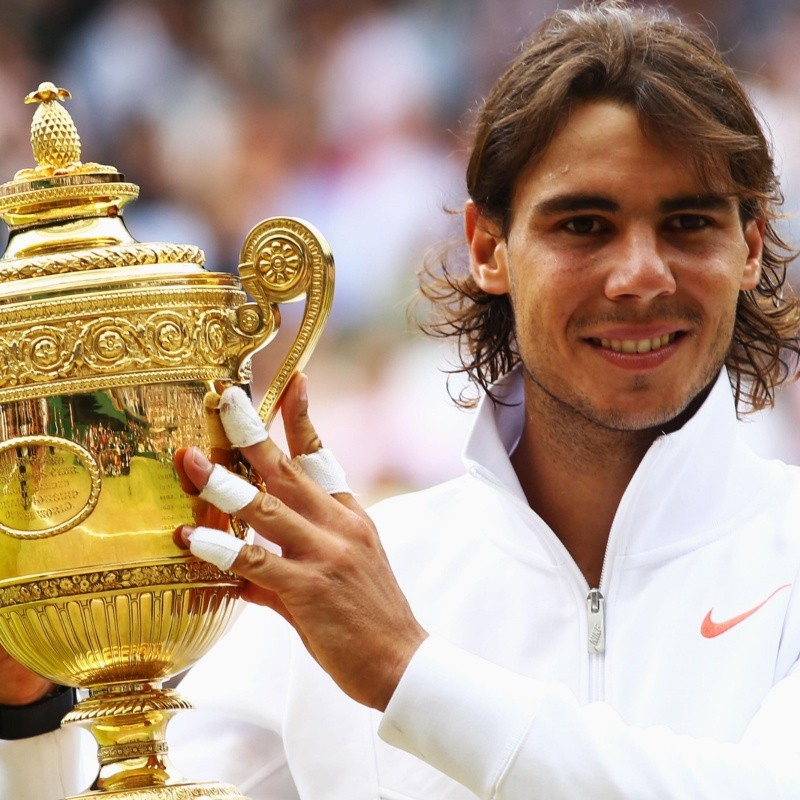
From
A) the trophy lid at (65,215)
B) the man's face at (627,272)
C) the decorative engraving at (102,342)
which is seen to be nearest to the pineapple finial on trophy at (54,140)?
the trophy lid at (65,215)

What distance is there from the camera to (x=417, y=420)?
4.61m

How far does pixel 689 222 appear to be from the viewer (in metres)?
2.14

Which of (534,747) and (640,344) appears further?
Answer: (640,344)

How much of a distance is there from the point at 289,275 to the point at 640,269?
1.94 ft

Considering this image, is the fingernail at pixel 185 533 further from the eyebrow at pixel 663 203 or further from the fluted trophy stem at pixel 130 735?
the eyebrow at pixel 663 203

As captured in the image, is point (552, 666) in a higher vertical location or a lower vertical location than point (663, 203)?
lower

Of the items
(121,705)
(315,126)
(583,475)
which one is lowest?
(121,705)

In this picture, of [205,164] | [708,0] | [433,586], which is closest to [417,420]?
[205,164]

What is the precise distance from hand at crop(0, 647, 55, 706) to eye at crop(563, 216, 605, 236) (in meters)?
0.96

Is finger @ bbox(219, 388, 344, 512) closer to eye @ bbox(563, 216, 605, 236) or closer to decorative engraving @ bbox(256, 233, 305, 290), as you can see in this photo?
decorative engraving @ bbox(256, 233, 305, 290)

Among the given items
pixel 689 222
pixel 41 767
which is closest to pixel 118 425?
pixel 41 767

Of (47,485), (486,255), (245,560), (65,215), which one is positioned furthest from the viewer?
(486,255)

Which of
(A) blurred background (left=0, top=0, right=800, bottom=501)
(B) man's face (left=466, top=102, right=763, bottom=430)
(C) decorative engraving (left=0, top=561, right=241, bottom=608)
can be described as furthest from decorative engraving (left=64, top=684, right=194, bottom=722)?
(A) blurred background (left=0, top=0, right=800, bottom=501)

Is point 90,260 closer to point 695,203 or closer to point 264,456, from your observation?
point 264,456
